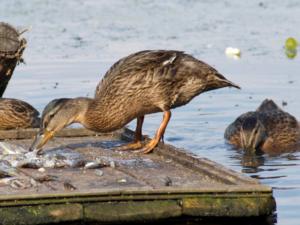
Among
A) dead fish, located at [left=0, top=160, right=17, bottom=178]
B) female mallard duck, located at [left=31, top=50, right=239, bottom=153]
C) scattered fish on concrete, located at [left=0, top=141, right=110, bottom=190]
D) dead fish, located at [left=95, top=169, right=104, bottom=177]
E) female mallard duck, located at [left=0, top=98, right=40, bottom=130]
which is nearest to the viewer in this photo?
scattered fish on concrete, located at [left=0, top=141, right=110, bottom=190]

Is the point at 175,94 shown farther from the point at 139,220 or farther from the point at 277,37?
the point at 277,37

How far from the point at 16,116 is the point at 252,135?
3.06 metres

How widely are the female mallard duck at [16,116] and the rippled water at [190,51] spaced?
5.38 feet

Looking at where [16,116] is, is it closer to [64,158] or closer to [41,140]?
[41,140]

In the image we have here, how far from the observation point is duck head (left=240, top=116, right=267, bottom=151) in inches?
531

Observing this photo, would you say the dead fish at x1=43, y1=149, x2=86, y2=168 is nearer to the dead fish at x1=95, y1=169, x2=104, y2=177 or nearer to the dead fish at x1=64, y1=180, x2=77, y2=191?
the dead fish at x1=95, y1=169, x2=104, y2=177

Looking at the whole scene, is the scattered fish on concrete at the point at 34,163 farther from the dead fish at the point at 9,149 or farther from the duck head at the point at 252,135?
the duck head at the point at 252,135

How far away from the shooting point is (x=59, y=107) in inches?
390

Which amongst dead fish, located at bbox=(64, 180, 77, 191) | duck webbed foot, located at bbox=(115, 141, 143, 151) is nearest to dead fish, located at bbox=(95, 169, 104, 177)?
dead fish, located at bbox=(64, 180, 77, 191)

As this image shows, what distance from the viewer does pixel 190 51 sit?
16.9 m

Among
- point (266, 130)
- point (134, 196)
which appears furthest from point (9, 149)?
point (266, 130)

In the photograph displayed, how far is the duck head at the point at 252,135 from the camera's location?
1350 cm

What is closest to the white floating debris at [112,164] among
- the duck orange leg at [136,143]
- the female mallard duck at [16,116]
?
the duck orange leg at [136,143]

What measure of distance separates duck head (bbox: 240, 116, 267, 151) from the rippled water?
25 centimetres
